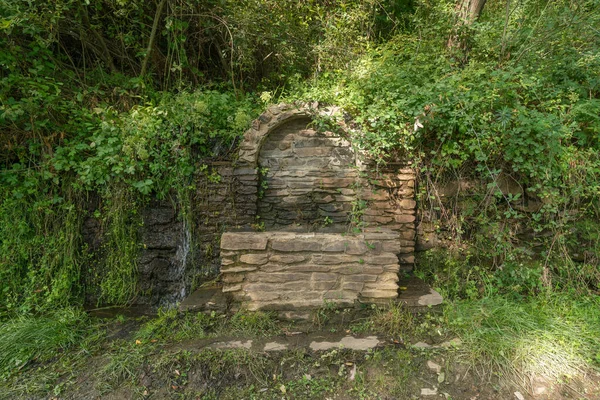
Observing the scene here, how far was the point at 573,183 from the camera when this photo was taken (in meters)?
3.34


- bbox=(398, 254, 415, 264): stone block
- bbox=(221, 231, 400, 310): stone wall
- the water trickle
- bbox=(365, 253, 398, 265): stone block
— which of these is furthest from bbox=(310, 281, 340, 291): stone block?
the water trickle

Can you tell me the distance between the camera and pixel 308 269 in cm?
315

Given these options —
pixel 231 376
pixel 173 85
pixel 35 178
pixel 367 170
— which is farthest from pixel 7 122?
pixel 367 170

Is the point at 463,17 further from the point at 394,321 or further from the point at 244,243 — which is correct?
the point at 244,243

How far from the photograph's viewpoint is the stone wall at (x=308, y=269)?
3129 mm

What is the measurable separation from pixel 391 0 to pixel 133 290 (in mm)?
5859

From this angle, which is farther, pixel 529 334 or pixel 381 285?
pixel 381 285

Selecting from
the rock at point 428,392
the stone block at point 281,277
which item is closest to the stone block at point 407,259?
the stone block at point 281,277

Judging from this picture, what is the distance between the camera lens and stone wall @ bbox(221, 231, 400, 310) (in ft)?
10.3

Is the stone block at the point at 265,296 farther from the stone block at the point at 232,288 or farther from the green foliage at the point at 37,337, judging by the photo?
the green foliage at the point at 37,337

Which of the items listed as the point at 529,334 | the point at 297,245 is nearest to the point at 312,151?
the point at 297,245

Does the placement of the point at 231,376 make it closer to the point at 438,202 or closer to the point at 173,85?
the point at 438,202

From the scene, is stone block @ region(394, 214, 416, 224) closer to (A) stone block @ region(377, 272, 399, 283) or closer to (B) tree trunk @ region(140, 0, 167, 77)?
(A) stone block @ region(377, 272, 399, 283)

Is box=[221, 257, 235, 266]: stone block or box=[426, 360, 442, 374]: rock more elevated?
box=[221, 257, 235, 266]: stone block
